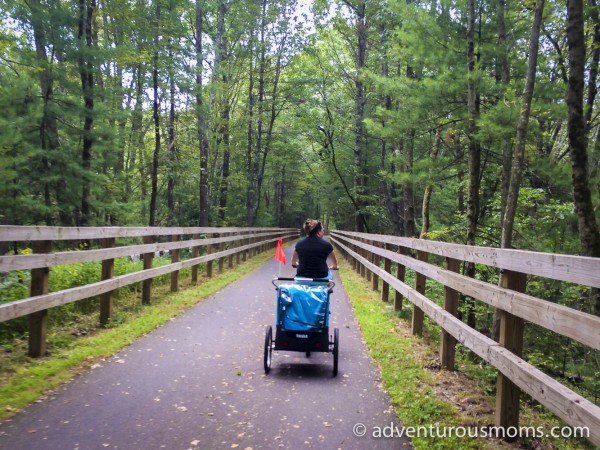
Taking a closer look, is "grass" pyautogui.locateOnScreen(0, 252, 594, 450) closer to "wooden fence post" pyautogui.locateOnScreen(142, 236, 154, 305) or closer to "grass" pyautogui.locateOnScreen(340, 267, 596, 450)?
"grass" pyautogui.locateOnScreen(340, 267, 596, 450)

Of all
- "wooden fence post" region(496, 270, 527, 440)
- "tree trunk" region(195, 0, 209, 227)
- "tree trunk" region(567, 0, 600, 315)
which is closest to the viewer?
"wooden fence post" region(496, 270, 527, 440)

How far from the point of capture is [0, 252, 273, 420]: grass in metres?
3.78

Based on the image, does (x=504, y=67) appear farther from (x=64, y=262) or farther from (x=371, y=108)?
(x=371, y=108)

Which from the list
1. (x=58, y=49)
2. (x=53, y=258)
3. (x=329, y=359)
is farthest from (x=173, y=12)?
(x=329, y=359)

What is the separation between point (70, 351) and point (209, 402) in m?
2.00

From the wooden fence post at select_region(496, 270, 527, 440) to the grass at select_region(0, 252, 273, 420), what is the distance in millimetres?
3683

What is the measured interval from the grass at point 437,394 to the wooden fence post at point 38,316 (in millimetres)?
3617

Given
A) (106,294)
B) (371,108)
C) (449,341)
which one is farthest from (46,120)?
(371,108)

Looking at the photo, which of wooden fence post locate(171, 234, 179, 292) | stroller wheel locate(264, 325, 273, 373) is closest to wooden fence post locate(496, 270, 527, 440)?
stroller wheel locate(264, 325, 273, 373)

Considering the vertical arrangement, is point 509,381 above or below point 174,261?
below

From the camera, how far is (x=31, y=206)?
12.0 m

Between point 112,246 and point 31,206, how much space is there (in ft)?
24.4

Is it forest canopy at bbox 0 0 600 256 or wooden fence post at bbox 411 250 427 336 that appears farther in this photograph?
forest canopy at bbox 0 0 600 256

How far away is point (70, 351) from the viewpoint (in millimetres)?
4871
